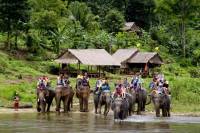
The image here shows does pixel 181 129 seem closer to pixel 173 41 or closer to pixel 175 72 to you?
pixel 175 72

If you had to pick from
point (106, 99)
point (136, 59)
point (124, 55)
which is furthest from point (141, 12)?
point (106, 99)

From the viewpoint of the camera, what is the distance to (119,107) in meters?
28.8

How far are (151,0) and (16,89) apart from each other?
6331 cm

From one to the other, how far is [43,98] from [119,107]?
659 cm

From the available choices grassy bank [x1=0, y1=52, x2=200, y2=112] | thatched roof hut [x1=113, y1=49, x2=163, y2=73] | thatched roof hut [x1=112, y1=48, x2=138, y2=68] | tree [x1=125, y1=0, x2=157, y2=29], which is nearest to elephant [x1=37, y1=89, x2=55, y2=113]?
grassy bank [x1=0, y1=52, x2=200, y2=112]

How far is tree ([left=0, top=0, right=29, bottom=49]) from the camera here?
58750mm

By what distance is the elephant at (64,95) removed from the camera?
3444 centimetres

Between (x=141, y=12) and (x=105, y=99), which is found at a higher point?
(x=141, y=12)

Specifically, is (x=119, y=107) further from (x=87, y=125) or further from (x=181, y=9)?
(x=181, y=9)

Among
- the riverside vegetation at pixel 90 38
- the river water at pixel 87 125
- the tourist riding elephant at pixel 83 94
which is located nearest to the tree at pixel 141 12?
the riverside vegetation at pixel 90 38

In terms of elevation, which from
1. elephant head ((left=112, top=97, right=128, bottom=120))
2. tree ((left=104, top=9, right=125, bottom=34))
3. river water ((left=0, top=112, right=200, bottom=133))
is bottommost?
river water ((left=0, top=112, right=200, bottom=133))

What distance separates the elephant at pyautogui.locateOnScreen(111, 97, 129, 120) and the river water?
0.37 m

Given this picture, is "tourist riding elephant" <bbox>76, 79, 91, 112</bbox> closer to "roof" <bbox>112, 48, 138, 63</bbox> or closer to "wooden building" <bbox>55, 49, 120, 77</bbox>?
"wooden building" <bbox>55, 49, 120, 77</bbox>

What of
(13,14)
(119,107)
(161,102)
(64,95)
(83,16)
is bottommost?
(119,107)
